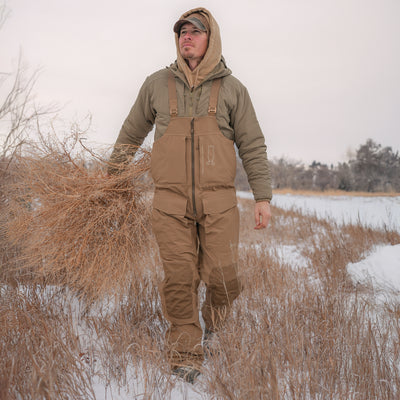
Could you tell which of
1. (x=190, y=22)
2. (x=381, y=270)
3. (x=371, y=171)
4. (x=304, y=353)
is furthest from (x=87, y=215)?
(x=371, y=171)

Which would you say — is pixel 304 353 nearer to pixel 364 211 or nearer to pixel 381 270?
pixel 381 270

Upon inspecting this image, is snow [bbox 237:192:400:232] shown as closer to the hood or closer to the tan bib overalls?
the tan bib overalls

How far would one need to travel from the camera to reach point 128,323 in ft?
7.13

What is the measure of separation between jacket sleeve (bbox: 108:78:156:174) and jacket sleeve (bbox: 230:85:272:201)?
1.98 ft

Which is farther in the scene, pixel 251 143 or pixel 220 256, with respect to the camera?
pixel 251 143

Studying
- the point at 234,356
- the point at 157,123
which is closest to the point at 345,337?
the point at 234,356

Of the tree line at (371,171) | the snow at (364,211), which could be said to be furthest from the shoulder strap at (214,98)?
the tree line at (371,171)

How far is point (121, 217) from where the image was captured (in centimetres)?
238

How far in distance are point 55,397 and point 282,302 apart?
1.51 metres

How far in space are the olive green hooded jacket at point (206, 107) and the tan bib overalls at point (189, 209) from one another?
6cm

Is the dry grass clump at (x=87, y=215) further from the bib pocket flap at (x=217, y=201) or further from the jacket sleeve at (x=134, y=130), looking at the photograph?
the bib pocket flap at (x=217, y=201)

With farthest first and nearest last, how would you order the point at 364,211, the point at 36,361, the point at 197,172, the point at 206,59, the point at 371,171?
the point at 371,171
the point at 364,211
the point at 206,59
the point at 197,172
the point at 36,361

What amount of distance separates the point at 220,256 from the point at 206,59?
1282mm

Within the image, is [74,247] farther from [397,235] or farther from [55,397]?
[397,235]
